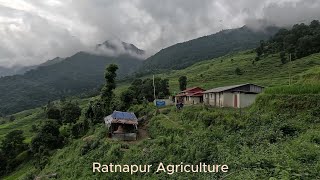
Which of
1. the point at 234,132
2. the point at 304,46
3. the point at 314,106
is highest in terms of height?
the point at 304,46

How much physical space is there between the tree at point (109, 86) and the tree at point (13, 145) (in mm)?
25003

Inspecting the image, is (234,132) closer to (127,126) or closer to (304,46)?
(127,126)

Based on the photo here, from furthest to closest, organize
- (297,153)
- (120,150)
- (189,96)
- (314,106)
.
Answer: (189,96) → (120,150) → (314,106) → (297,153)

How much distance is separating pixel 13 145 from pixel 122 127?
39051mm

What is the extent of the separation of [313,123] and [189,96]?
125ft

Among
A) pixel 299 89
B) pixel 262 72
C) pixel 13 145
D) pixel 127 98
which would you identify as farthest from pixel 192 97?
pixel 13 145

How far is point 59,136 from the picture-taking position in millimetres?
62406

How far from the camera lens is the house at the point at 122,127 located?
40531 mm

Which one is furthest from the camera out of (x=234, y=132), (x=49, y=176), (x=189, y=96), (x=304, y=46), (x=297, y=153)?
(x=304, y=46)

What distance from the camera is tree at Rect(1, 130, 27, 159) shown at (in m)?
69.6

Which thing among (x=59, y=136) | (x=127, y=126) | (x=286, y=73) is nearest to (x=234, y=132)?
(x=127, y=126)

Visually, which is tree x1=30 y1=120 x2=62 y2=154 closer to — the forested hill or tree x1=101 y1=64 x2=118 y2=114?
tree x1=101 y1=64 x2=118 y2=114

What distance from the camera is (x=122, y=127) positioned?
42625 millimetres

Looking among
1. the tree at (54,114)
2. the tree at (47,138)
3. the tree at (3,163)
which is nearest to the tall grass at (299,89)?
the tree at (47,138)
